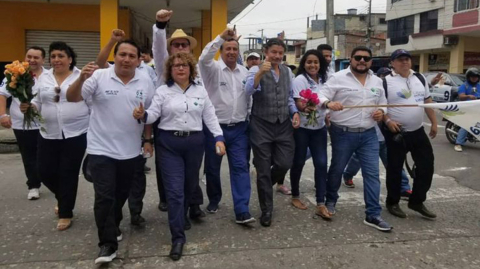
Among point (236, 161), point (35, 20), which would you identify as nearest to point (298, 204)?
point (236, 161)

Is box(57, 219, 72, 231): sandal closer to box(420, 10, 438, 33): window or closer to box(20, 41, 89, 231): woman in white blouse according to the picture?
box(20, 41, 89, 231): woman in white blouse

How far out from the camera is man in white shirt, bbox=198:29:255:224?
4352 millimetres

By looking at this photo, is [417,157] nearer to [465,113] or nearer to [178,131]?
[465,113]

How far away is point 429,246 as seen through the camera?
12.7 feet

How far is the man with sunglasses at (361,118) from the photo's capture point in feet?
A: 14.1

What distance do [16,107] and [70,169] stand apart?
5.20 feet

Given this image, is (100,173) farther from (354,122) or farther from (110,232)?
(354,122)

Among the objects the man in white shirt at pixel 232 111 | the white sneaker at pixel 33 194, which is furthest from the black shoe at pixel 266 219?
the white sneaker at pixel 33 194

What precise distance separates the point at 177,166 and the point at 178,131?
0.31m

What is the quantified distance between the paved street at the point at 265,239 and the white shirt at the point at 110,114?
3.09 feet

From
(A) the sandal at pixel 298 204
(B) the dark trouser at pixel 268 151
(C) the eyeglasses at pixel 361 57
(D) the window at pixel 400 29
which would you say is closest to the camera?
(C) the eyeglasses at pixel 361 57

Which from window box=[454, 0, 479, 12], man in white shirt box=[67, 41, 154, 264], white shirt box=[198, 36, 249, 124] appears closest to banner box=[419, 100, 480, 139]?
white shirt box=[198, 36, 249, 124]

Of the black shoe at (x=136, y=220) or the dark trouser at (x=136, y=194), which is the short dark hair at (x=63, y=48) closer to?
the dark trouser at (x=136, y=194)

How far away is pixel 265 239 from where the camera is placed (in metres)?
4.02
